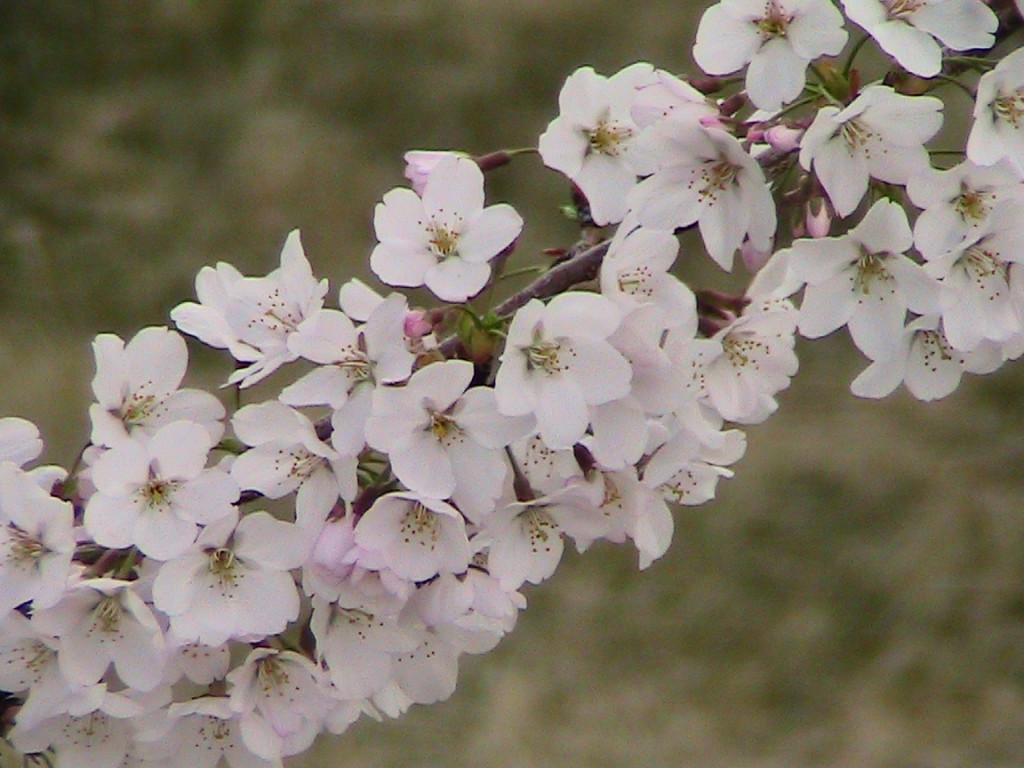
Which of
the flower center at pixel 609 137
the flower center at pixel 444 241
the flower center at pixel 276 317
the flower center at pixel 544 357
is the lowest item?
the flower center at pixel 276 317

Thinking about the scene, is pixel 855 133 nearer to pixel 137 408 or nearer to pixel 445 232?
pixel 445 232

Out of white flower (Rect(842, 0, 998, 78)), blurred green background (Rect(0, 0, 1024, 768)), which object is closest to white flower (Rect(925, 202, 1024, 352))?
white flower (Rect(842, 0, 998, 78))

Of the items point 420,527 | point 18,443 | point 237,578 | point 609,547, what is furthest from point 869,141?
point 609,547

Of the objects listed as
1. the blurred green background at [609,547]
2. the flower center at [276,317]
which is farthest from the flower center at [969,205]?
the blurred green background at [609,547]

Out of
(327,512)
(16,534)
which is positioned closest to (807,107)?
(327,512)

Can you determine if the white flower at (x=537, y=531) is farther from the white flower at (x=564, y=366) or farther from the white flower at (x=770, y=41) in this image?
the white flower at (x=770, y=41)

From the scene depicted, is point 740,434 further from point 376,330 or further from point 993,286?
point 376,330
